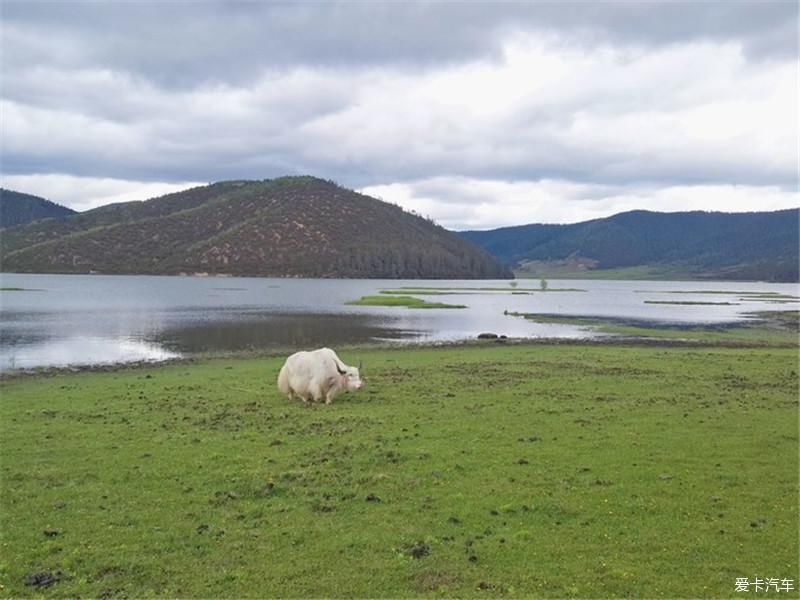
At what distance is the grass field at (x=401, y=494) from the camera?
897cm

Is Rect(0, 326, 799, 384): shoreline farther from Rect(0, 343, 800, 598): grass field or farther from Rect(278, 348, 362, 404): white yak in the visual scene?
Rect(278, 348, 362, 404): white yak

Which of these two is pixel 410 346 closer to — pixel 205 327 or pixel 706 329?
pixel 205 327

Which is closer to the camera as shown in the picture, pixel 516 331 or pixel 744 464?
pixel 744 464

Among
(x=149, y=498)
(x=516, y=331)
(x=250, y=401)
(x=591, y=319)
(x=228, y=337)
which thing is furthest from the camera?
(x=591, y=319)

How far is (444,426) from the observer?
57.2 ft

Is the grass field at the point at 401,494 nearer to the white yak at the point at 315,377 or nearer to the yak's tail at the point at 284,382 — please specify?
the yak's tail at the point at 284,382

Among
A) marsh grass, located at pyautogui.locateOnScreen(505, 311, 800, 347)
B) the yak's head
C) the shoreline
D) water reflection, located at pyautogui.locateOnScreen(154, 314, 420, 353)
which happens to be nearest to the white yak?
the yak's head

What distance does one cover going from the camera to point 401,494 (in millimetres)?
12062

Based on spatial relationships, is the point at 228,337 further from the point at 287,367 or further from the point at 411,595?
the point at 411,595

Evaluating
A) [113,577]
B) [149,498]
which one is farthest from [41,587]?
[149,498]

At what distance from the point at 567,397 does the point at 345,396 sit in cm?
762

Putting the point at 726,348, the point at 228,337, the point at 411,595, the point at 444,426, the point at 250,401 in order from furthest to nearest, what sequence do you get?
the point at 228,337 → the point at 726,348 → the point at 250,401 → the point at 444,426 → the point at 411,595

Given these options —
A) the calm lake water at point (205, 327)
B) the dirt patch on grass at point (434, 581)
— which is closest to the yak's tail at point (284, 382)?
the dirt patch on grass at point (434, 581)

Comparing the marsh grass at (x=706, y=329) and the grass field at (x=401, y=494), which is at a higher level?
the grass field at (x=401, y=494)
